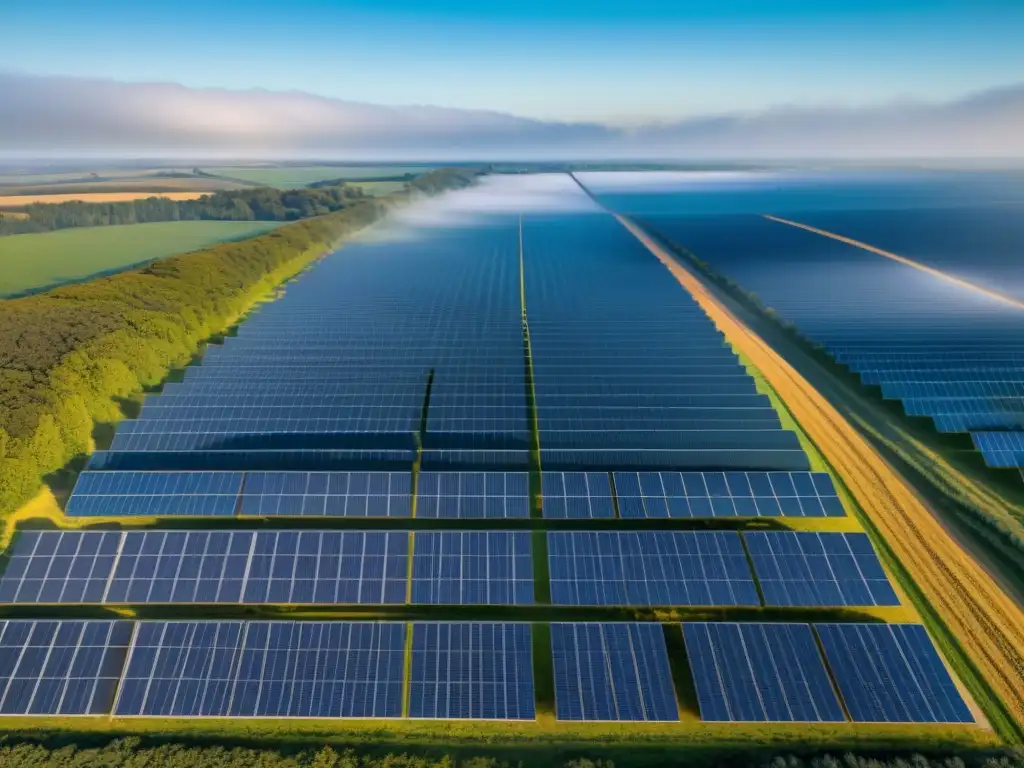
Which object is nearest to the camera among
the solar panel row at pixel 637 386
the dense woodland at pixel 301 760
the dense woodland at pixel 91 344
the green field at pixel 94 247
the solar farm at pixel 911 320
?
the dense woodland at pixel 301 760

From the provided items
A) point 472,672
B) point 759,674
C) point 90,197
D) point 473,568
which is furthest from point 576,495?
point 90,197

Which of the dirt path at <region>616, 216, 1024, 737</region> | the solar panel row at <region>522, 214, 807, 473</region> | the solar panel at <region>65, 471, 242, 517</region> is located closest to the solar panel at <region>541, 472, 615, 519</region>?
the solar panel row at <region>522, 214, 807, 473</region>

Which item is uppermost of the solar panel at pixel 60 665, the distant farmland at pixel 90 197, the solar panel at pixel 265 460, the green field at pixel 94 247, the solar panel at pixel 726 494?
the distant farmland at pixel 90 197

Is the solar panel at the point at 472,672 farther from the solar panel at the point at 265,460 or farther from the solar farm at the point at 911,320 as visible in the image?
the solar farm at the point at 911,320

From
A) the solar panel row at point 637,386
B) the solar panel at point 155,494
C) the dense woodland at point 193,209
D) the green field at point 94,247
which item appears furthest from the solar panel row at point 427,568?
the dense woodland at point 193,209

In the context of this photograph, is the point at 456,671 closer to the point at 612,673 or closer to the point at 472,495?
the point at 612,673

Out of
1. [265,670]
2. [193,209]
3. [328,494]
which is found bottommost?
[265,670]

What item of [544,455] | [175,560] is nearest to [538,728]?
[544,455]
